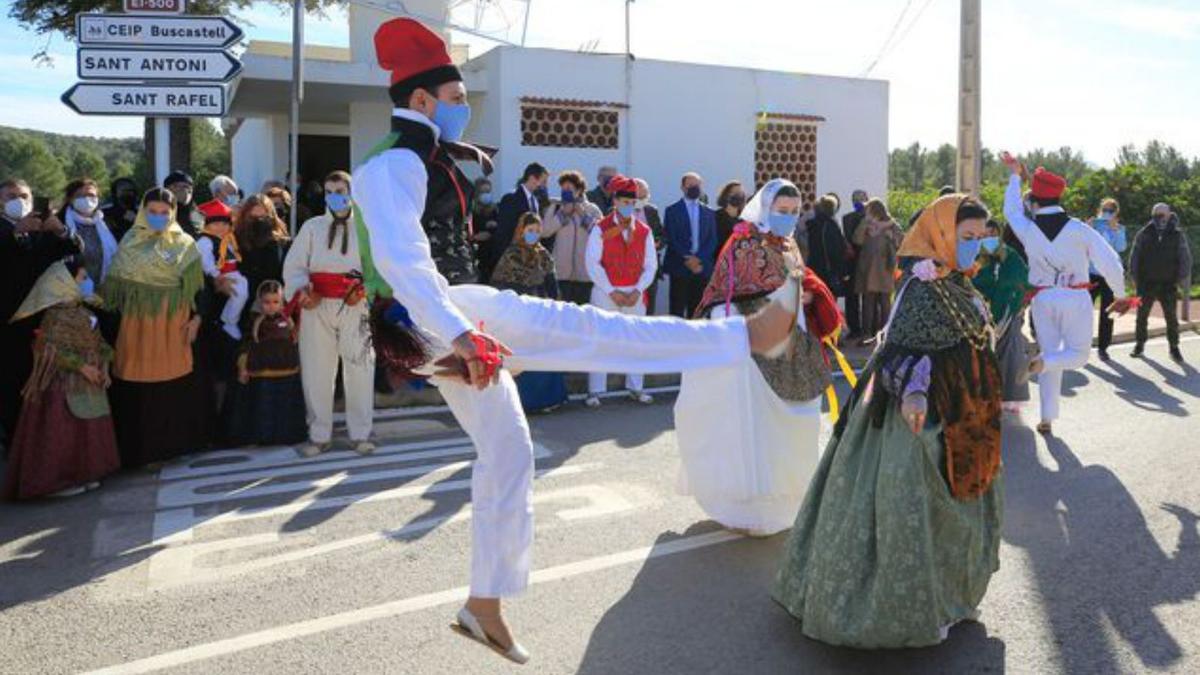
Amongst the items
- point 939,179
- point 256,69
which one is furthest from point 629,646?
point 939,179

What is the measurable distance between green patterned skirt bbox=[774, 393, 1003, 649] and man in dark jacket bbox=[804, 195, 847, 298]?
28.3 ft

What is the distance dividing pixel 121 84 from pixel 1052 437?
759 cm

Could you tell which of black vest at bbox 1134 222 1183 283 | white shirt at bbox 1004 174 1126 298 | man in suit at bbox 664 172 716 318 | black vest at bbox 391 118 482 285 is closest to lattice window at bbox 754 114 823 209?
black vest at bbox 1134 222 1183 283

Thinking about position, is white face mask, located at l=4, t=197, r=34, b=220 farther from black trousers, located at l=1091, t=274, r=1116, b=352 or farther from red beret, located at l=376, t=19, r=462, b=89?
black trousers, located at l=1091, t=274, r=1116, b=352

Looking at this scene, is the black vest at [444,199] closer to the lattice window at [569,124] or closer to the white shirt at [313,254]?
the white shirt at [313,254]

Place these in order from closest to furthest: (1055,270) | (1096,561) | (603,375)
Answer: (1096,561)
(1055,270)
(603,375)

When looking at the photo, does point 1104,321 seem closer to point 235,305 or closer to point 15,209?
point 235,305

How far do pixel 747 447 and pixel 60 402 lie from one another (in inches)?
166

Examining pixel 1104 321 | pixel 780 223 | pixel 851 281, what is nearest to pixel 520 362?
pixel 780 223

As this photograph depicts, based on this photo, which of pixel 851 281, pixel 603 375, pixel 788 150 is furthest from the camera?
pixel 788 150

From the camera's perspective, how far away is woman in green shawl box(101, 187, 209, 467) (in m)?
6.93

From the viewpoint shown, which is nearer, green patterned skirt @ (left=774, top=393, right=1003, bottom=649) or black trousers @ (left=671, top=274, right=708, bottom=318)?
green patterned skirt @ (left=774, top=393, right=1003, bottom=649)

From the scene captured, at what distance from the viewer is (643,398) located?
380 inches

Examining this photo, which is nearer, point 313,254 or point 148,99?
point 313,254
